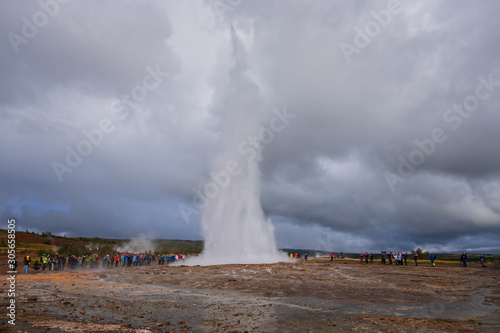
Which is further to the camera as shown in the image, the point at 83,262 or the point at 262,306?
the point at 83,262

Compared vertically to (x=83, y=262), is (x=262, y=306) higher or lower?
higher

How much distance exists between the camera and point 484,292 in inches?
798

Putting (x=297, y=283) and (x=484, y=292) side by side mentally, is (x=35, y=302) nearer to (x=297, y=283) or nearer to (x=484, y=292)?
(x=297, y=283)

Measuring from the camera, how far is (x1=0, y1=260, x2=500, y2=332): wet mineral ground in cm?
1062

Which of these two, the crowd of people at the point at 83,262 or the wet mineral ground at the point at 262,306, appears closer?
the wet mineral ground at the point at 262,306

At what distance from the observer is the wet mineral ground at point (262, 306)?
10617 mm

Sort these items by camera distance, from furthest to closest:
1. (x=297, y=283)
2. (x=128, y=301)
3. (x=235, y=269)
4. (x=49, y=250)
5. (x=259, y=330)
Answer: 1. (x=49, y=250)
2. (x=235, y=269)
3. (x=297, y=283)
4. (x=128, y=301)
5. (x=259, y=330)

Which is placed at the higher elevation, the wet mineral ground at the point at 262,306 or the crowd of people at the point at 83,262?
the wet mineral ground at the point at 262,306

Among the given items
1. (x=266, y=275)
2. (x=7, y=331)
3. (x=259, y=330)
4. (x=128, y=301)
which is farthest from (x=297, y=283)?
(x=7, y=331)

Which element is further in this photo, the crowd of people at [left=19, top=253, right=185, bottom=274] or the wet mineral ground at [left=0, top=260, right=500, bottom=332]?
the crowd of people at [left=19, top=253, right=185, bottom=274]

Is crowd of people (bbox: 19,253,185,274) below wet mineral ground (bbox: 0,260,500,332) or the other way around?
below

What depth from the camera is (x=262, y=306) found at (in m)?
14.5

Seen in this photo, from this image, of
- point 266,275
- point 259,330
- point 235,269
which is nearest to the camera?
point 259,330

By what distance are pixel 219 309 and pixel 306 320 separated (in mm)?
3866
